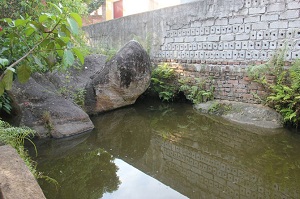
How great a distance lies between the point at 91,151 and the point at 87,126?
1.05 m

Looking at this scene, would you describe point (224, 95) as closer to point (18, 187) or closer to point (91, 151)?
point (91, 151)

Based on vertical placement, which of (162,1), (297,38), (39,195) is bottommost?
(39,195)

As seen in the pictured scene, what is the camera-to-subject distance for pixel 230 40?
6113 mm

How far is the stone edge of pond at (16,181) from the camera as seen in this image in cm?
178

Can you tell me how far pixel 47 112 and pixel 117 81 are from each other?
79.1 inches

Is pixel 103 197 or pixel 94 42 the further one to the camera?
pixel 94 42

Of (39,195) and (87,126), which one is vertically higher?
(39,195)

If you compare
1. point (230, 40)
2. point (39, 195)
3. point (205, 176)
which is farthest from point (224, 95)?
point (39, 195)

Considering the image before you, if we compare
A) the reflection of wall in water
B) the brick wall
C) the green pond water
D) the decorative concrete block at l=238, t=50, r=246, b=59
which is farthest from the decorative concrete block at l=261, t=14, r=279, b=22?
the reflection of wall in water

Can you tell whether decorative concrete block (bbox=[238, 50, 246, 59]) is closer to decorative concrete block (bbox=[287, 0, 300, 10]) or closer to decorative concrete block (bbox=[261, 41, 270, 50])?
decorative concrete block (bbox=[261, 41, 270, 50])

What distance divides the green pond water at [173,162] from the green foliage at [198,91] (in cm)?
120

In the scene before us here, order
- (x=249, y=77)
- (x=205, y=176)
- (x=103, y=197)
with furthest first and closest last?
1. (x=249, y=77)
2. (x=205, y=176)
3. (x=103, y=197)

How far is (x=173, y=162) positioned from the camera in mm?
3764

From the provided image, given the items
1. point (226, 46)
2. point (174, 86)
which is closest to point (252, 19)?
point (226, 46)
